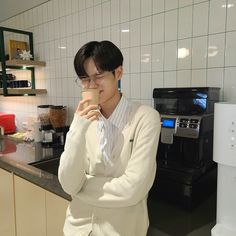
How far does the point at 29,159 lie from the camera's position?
172 centimetres

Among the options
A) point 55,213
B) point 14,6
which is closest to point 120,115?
point 55,213

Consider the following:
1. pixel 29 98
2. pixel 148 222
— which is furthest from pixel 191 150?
pixel 29 98

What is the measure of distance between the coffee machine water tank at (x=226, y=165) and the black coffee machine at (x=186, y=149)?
182mm

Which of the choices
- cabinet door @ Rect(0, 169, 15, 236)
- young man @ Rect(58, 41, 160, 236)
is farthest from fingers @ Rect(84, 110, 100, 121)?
cabinet door @ Rect(0, 169, 15, 236)

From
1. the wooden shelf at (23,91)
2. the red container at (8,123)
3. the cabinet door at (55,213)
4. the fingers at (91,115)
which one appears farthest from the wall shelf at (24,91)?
the fingers at (91,115)

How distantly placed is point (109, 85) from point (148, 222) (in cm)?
52

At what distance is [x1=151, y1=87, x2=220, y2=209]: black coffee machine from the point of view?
0.99m

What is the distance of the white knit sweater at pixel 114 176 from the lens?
761 mm

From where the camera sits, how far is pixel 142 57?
1630mm

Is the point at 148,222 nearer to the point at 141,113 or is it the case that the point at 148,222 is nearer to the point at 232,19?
the point at 141,113

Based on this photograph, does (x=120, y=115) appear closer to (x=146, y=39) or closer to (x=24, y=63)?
(x=146, y=39)

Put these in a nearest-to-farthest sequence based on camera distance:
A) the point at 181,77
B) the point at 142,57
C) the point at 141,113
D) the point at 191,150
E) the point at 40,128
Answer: the point at 141,113 < the point at 191,150 < the point at 181,77 < the point at 142,57 < the point at 40,128

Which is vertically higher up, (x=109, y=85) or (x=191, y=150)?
(x=109, y=85)

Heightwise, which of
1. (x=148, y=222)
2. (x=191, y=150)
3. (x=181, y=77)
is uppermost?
(x=181, y=77)
